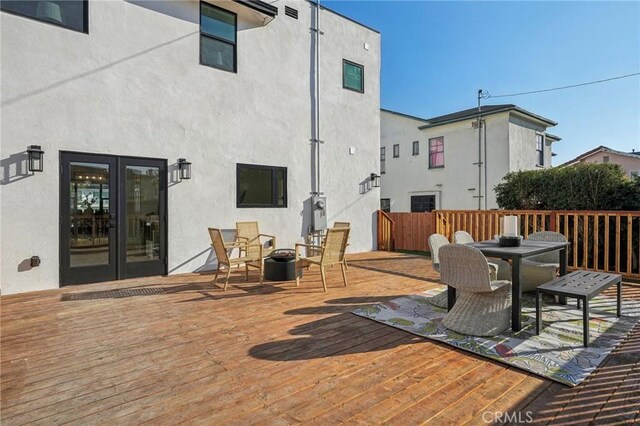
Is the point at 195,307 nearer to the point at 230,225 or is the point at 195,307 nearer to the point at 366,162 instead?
the point at 230,225

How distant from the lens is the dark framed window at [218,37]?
6.55 metres

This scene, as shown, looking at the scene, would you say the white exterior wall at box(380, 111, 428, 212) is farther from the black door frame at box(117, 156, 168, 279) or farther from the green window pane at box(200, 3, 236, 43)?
the black door frame at box(117, 156, 168, 279)

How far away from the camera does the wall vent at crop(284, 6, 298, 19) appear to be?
7.73 meters

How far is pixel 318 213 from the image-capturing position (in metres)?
8.13

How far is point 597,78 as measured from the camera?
1185cm

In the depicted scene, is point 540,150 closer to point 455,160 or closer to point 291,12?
point 455,160

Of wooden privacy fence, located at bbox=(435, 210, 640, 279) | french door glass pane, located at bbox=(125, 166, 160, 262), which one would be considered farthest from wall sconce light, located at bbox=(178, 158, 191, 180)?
wooden privacy fence, located at bbox=(435, 210, 640, 279)

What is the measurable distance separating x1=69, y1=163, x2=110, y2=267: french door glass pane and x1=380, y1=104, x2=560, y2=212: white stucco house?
Answer: 12529 mm

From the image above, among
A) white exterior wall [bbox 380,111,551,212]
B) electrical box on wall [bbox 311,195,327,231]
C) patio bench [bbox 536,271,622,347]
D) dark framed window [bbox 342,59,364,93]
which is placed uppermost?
dark framed window [bbox 342,59,364,93]

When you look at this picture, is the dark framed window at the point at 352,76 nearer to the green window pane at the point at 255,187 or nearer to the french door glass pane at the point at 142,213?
the green window pane at the point at 255,187

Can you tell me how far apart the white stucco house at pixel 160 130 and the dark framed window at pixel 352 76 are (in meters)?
0.10

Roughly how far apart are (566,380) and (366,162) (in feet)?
25.1

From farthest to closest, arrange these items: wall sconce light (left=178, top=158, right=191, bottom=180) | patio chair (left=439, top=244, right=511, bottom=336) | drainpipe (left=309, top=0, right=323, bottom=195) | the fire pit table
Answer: drainpipe (left=309, top=0, right=323, bottom=195) → wall sconce light (left=178, top=158, right=191, bottom=180) → the fire pit table → patio chair (left=439, top=244, right=511, bottom=336)

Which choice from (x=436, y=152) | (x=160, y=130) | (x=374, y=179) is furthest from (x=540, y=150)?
(x=160, y=130)
